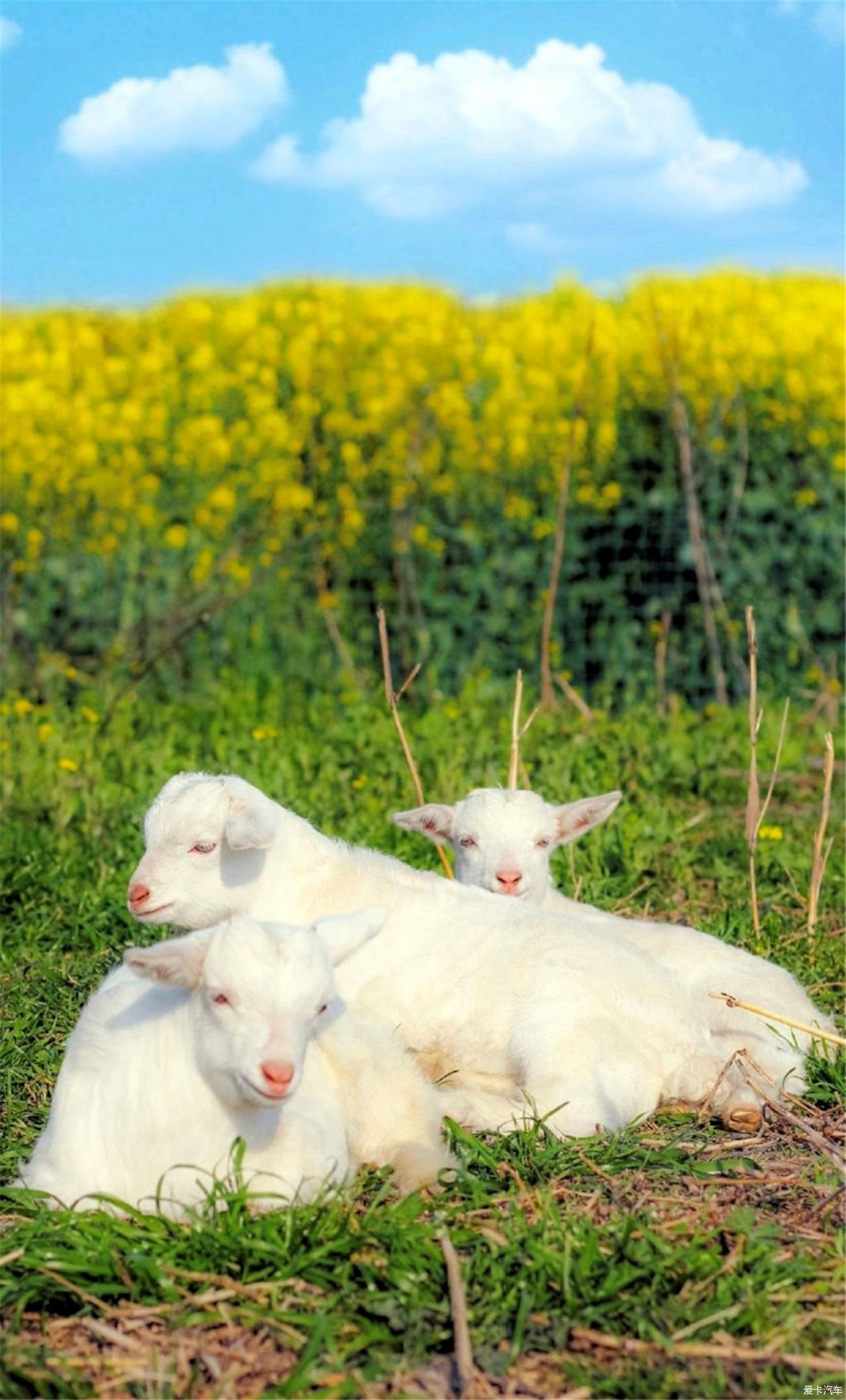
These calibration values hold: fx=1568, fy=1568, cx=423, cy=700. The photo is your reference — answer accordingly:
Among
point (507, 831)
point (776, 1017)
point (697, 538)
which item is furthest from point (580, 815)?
point (697, 538)

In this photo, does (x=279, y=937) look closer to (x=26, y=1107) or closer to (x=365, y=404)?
(x=26, y=1107)

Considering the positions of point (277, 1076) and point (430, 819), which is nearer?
point (277, 1076)

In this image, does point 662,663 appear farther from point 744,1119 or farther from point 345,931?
point 345,931

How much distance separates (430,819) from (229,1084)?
2.12m

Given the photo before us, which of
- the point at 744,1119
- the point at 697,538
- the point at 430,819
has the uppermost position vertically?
the point at 697,538

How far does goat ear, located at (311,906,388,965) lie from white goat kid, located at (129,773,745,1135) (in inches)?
26.1

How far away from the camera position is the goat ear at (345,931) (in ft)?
11.7

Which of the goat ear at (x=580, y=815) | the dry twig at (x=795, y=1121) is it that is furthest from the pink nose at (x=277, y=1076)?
the goat ear at (x=580, y=815)

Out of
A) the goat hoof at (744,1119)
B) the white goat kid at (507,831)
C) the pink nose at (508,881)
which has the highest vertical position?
the white goat kid at (507,831)

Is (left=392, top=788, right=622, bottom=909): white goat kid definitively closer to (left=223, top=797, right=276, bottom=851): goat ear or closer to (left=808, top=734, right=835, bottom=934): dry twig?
(left=808, top=734, right=835, bottom=934): dry twig

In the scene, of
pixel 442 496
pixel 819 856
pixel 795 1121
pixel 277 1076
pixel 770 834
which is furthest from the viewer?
pixel 442 496

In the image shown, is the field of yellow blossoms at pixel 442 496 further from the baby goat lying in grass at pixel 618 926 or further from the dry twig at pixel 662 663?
the baby goat lying in grass at pixel 618 926

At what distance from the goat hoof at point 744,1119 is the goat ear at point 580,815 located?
146 centimetres

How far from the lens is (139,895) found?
4.42 metres
